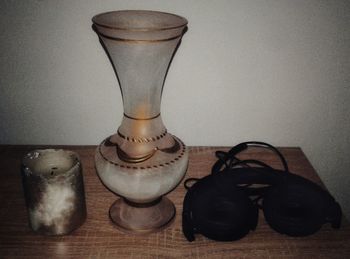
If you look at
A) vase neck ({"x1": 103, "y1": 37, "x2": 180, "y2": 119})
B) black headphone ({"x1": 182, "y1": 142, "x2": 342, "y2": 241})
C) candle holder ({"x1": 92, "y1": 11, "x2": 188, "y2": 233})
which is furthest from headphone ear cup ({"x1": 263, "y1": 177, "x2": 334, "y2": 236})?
vase neck ({"x1": 103, "y1": 37, "x2": 180, "y2": 119})

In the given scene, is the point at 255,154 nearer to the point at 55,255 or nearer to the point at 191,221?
the point at 191,221

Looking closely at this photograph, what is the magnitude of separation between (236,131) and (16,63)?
0.67 m

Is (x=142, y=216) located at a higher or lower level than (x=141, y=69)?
lower

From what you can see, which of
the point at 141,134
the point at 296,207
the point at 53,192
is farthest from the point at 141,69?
the point at 296,207

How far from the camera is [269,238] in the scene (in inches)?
28.3

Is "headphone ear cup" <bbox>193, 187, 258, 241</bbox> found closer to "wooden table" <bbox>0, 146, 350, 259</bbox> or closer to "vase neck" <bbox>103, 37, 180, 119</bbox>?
"wooden table" <bbox>0, 146, 350, 259</bbox>

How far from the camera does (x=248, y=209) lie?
71cm

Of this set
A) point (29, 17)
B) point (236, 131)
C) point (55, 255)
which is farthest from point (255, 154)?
point (29, 17)

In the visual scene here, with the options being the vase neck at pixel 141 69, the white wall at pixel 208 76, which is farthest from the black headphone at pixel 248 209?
the white wall at pixel 208 76

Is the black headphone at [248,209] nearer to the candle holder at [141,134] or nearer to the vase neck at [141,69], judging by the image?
the candle holder at [141,134]

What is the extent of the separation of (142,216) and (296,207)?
33 centimetres

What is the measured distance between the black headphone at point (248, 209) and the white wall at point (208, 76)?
0.32 meters

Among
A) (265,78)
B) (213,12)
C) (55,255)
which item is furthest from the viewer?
(265,78)

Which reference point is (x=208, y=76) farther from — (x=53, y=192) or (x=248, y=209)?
(x=53, y=192)
